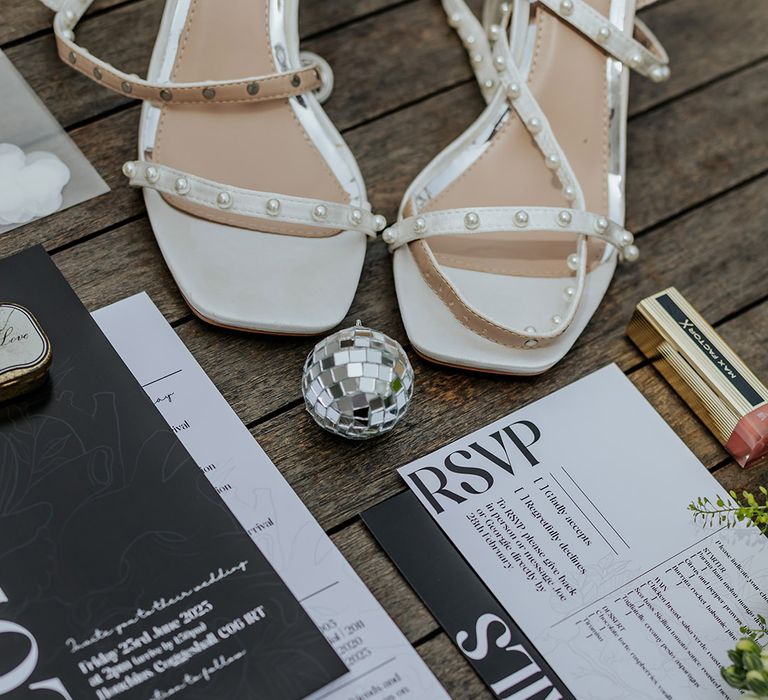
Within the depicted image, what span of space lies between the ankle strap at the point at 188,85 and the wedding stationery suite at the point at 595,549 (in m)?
0.31

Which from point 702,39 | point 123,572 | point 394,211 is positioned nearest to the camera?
point 123,572

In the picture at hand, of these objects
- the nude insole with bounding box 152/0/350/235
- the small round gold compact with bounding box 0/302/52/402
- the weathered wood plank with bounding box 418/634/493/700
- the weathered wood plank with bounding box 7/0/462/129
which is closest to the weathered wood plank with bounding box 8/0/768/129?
the weathered wood plank with bounding box 7/0/462/129

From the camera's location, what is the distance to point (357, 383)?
63cm

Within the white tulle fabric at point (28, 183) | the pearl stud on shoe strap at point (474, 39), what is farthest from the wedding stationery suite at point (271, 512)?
the pearl stud on shoe strap at point (474, 39)

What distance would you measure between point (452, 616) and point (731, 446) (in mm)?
257

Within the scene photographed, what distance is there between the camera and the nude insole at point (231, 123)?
75 cm

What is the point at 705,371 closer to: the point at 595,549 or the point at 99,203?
the point at 595,549

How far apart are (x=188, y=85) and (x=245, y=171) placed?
0.26ft

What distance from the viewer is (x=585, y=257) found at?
2.46ft

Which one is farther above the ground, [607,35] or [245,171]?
[607,35]

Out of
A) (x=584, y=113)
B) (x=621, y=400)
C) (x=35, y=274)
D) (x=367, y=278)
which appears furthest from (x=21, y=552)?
(x=584, y=113)

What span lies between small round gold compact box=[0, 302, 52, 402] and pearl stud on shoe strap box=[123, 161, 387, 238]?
153 millimetres

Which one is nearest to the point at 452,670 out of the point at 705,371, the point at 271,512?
the point at 271,512

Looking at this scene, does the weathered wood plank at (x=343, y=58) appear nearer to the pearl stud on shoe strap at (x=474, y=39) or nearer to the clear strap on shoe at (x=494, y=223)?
the pearl stud on shoe strap at (x=474, y=39)
